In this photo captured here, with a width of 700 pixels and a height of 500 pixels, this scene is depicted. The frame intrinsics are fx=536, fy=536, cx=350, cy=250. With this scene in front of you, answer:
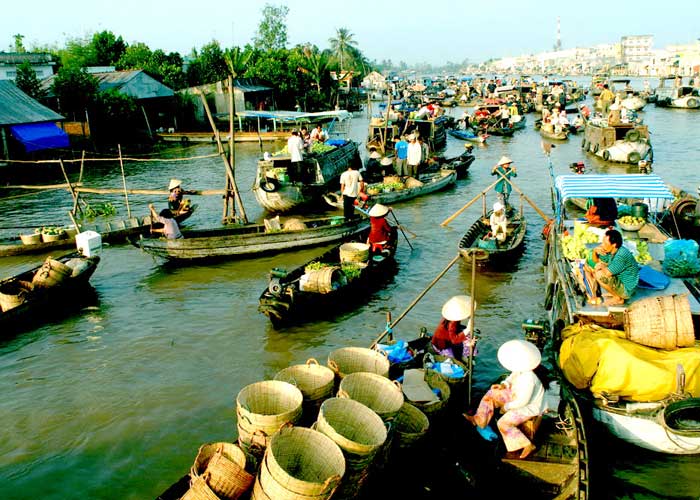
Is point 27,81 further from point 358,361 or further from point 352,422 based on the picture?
point 352,422

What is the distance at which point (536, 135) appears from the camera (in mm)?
36594

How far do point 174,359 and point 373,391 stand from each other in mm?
4645

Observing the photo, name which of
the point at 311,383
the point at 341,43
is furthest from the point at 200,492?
the point at 341,43

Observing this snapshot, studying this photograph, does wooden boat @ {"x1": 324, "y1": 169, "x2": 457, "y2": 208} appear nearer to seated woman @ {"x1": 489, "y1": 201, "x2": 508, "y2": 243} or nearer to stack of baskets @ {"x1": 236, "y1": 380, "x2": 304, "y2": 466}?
seated woman @ {"x1": 489, "y1": 201, "x2": 508, "y2": 243}

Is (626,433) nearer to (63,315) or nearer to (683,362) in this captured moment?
(683,362)

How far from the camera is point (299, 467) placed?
492 cm

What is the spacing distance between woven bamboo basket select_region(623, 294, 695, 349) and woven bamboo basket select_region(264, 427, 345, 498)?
13.3 feet

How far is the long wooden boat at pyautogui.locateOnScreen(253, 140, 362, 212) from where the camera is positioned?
1734 cm

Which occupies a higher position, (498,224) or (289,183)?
(289,183)

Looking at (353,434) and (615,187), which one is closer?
(353,434)

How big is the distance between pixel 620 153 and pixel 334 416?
78.1 ft

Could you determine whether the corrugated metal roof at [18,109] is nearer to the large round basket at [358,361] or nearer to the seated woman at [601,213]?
the large round basket at [358,361]

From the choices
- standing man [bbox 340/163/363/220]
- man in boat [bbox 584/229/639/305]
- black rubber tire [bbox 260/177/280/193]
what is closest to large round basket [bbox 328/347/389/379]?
man in boat [bbox 584/229/639/305]

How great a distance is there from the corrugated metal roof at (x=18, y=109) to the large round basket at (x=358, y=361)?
902 inches
